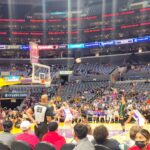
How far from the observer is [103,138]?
5.87 metres

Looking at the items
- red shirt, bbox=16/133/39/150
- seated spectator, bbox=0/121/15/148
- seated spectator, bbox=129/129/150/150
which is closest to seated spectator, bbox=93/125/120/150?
seated spectator, bbox=129/129/150/150

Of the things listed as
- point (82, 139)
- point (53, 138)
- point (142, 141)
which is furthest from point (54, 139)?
point (142, 141)

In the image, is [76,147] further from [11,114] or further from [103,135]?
[11,114]

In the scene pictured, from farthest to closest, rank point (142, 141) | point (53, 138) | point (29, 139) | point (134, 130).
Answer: point (53, 138) < point (29, 139) < point (134, 130) < point (142, 141)

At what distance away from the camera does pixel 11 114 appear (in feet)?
88.7

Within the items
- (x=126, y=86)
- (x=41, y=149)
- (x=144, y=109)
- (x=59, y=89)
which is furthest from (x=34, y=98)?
(x=41, y=149)

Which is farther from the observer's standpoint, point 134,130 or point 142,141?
point 134,130

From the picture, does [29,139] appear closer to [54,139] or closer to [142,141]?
[54,139]

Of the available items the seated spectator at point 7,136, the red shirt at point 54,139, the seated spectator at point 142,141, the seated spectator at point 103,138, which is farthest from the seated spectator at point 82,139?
the seated spectator at point 7,136

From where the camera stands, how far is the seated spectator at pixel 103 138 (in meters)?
5.81

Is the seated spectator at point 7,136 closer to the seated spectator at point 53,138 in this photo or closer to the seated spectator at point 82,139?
the seated spectator at point 53,138

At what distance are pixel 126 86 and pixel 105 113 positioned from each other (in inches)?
544

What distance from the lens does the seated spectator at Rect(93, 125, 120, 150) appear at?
5.81 meters

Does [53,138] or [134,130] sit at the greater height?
[134,130]
